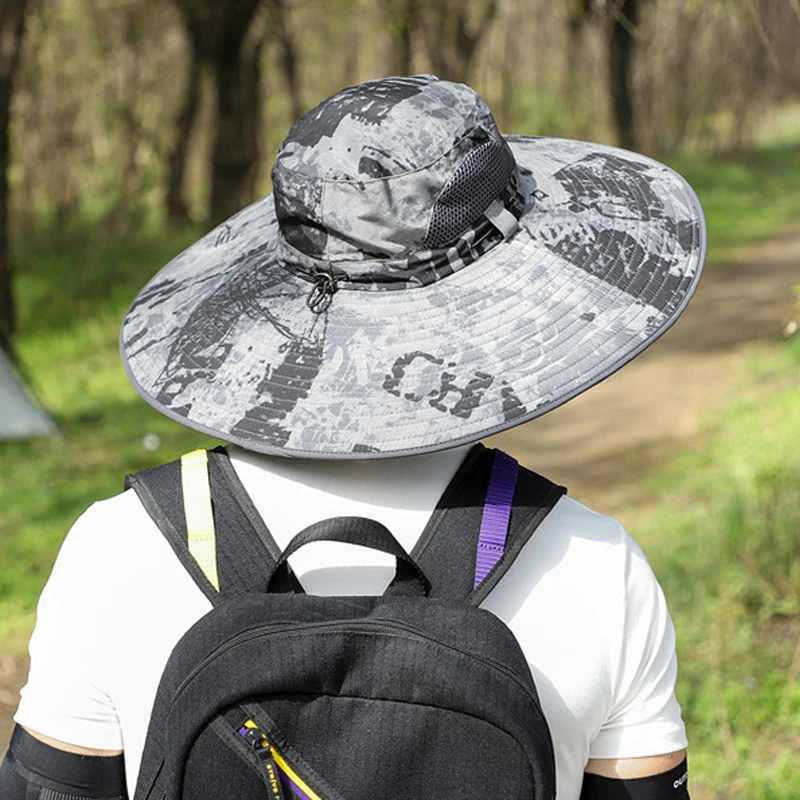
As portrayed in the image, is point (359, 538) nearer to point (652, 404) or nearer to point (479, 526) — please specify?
point (479, 526)

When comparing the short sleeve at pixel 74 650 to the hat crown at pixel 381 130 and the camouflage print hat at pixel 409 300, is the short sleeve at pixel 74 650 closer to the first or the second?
the camouflage print hat at pixel 409 300

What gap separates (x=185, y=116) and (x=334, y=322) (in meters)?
11.1

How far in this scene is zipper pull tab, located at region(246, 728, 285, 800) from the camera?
1035mm

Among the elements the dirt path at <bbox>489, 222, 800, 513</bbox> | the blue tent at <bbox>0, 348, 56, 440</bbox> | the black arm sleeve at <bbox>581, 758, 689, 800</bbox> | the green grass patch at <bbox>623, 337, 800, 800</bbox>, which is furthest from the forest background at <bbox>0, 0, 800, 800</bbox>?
the black arm sleeve at <bbox>581, 758, 689, 800</bbox>

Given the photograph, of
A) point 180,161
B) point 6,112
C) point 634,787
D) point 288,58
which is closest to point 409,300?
point 634,787

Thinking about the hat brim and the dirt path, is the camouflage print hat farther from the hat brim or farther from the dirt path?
the dirt path

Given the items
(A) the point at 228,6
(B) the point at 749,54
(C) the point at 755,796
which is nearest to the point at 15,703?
(C) the point at 755,796

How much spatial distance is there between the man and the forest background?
1.64 meters

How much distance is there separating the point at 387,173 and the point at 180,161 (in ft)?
36.8

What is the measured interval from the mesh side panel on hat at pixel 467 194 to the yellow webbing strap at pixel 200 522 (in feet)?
1.04

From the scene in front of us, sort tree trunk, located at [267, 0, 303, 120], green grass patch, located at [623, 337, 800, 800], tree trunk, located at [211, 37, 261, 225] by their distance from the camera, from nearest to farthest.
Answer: green grass patch, located at [623, 337, 800, 800] → tree trunk, located at [211, 37, 261, 225] → tree trunk, located at [267, 0, 303, 120]

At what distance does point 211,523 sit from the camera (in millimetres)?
1129

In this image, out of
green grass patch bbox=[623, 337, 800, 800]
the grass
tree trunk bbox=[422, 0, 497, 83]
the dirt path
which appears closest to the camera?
green grass patch bbox=[623, 337, 800, 800]

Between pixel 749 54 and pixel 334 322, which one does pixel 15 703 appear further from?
pixel 749 54
